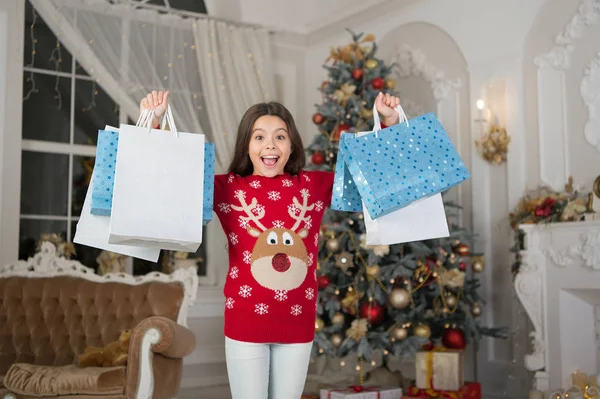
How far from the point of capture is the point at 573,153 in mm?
5102

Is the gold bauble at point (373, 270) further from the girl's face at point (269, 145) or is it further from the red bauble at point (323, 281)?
the girl's face at point (269, 145)

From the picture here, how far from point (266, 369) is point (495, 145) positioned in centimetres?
362

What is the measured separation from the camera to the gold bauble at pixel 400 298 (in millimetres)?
5109

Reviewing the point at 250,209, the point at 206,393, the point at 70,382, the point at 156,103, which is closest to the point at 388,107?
the point at 250,209

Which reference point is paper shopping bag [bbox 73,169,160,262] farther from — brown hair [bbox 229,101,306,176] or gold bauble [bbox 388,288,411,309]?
gold bauble [bbox 388,288,411,309]

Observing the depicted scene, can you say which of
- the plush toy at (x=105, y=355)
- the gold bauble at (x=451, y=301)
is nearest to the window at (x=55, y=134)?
the plush toy at (x=105, y=355)

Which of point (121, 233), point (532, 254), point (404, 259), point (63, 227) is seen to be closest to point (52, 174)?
point (63, 227)

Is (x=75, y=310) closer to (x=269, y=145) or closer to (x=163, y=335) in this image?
(x=163, y=335)

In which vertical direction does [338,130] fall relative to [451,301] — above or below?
above

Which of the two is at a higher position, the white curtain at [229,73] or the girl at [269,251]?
the white curtain at [229,73]

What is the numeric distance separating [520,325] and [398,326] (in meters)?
0.95

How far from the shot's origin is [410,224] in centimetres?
246

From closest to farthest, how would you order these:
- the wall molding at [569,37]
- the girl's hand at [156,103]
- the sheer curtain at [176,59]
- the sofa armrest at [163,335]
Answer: the girl's hand at [156,103] → the sofa armrest at [163,335] → the wall molding at [569,37] → the sheer curtain at [176,59]

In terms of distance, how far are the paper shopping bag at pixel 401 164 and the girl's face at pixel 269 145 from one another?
9.1 inches
